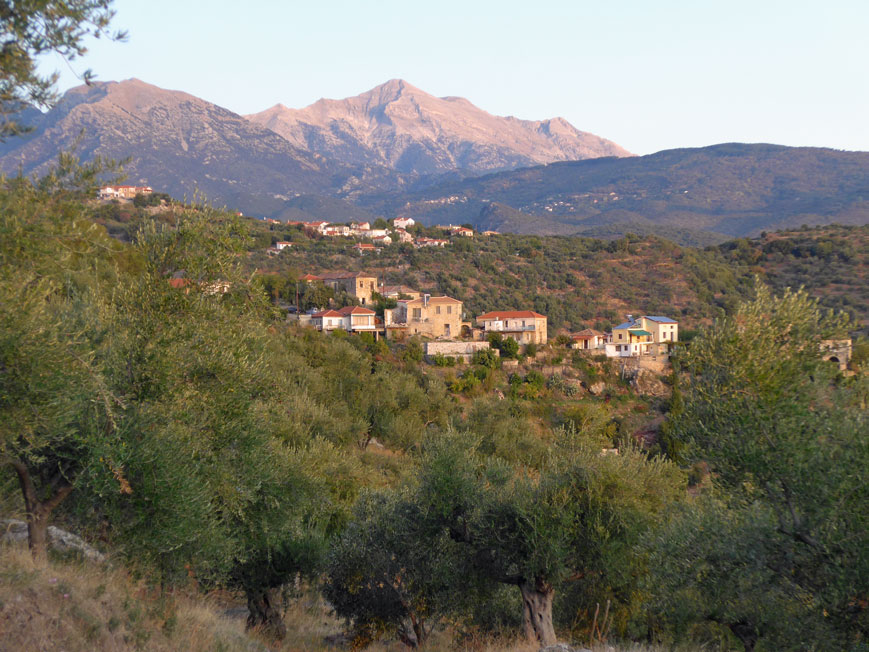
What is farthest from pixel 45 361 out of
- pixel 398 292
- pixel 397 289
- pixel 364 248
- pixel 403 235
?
pixel 403 235

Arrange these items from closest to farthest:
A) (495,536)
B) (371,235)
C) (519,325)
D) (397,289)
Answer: (495,536)
(519,325)
(397,289)
(371,235)

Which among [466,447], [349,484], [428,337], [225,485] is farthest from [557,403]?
[225,485]

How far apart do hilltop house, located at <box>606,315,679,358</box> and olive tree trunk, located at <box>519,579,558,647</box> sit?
51456 mm

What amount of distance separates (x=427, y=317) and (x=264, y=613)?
52415 mm

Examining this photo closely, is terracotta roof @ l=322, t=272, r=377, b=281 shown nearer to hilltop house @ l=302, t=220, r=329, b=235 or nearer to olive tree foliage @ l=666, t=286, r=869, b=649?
hilltop house @ l=302, t=220, r=329, b=235

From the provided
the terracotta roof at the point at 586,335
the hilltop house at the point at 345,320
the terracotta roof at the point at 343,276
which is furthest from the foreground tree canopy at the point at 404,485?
the terracotta roof at the point at 343,276

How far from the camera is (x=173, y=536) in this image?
9672mm

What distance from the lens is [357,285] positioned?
73.3 metres

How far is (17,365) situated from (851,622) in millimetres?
10924

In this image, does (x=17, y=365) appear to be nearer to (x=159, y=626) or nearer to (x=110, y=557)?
(x=110, y=557)

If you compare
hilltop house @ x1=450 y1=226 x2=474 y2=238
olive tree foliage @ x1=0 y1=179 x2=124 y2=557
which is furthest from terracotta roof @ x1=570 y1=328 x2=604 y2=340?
olive tree foliage @ x1=0 y1=179 x2=124 y2=557

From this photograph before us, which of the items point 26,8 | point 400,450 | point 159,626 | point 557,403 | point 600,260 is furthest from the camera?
point 600,260

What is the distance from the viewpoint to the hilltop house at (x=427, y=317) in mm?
65312

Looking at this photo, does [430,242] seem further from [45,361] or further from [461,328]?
[45,361]
